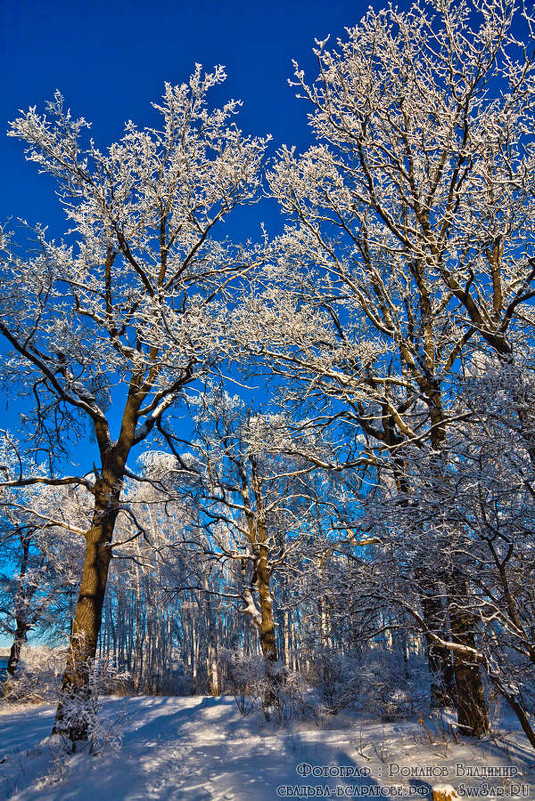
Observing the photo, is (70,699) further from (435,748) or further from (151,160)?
(151,160)

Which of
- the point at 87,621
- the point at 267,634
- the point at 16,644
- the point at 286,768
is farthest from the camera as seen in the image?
the point at 16,644

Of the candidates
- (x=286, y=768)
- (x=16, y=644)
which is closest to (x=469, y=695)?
(x=286, y=768)

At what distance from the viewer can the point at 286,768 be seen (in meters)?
5.03

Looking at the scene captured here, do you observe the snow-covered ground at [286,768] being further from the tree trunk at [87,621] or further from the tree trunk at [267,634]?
the tree trunk at [267,634]

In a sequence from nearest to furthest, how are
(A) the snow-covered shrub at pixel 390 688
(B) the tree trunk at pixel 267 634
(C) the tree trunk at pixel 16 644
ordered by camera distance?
(A) the snow-covered shrub at pixel 390 688
(B) the tree trunk at pixel 267 634
(C) the tree trunk at pixel 16 644

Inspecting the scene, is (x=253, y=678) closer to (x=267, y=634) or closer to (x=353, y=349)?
(x=267, y=634)

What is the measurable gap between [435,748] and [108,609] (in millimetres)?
29048

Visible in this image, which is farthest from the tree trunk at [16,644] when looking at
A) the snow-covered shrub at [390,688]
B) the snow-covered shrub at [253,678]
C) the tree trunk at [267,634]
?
the snow-covered shrub at [390,688]

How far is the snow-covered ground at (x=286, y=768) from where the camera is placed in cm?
409

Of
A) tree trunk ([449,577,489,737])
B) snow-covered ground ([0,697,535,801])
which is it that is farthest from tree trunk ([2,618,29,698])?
tree trunk ([449,577,489,737])

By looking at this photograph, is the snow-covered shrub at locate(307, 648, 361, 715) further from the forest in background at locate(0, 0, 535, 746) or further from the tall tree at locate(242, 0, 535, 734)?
the tall tree at locate(242, 0, 535, 734)

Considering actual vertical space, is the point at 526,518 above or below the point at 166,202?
below

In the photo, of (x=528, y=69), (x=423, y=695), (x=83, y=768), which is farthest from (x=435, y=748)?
(x=528, y=69)

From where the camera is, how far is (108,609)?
29453 millimetres
